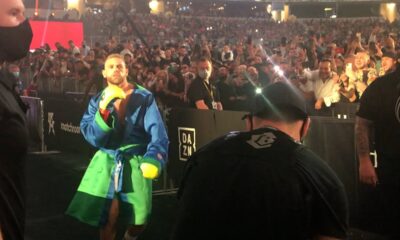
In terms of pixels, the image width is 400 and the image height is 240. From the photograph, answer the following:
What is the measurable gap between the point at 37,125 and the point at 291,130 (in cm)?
1096

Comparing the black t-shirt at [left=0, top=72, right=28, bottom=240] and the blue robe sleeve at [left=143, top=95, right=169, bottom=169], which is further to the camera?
the blue robe sleeve at [left=143, top=95, right=169, bottom=169]

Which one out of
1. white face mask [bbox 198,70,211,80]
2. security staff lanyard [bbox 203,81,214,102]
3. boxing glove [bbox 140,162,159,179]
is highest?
white face mask [bbox 198,70,211,80]

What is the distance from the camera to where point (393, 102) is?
4559mm

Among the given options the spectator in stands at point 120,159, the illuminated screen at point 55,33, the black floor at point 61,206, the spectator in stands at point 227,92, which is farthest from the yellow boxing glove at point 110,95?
the illuminated screen at point 55,33

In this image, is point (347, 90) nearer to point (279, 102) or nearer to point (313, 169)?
point (279, 102)

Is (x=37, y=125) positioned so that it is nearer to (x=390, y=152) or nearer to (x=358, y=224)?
(x=358, y=224)

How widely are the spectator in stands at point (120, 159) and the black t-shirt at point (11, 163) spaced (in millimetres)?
2889

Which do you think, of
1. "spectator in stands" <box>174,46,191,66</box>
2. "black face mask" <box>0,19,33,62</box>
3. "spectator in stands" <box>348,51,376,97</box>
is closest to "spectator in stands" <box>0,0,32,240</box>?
"black face mask" <box>0,19,33,62</box>

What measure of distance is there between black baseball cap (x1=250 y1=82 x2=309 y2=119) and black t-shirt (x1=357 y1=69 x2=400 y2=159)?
2.66 metres

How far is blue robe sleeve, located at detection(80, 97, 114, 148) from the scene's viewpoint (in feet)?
16.4

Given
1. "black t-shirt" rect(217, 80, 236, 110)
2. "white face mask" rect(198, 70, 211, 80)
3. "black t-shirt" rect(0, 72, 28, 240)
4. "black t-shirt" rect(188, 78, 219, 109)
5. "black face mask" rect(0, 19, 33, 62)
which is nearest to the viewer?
"black t-shirt" rect(0, 72, 28, 240)

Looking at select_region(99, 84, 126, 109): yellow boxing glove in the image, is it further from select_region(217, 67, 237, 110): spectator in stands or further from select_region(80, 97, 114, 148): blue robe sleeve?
select_region(217, 67, 237, 110): spectator in stands

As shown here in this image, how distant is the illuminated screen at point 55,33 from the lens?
2527 centimetres

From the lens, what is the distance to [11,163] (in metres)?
1.90
